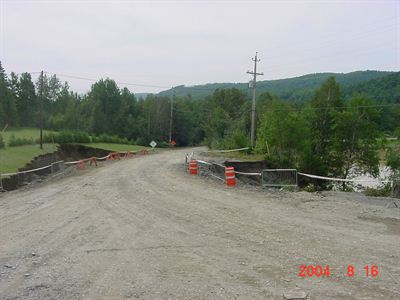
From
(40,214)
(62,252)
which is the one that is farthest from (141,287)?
(40,214)

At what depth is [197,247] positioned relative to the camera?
8.56 meters

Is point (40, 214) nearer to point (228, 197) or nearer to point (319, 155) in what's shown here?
point (228, 197)

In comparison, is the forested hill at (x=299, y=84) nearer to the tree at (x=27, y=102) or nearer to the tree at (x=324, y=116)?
the tree at (x=27, y=102)

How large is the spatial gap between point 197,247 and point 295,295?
3.03 meters

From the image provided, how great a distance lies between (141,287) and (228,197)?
9115mm

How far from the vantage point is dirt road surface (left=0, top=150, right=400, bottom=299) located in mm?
6305

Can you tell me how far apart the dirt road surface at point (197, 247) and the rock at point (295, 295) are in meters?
0.04

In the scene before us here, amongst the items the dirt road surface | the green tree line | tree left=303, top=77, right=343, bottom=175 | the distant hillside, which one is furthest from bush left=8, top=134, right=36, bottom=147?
the distant hillside

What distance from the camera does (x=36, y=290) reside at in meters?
6.43

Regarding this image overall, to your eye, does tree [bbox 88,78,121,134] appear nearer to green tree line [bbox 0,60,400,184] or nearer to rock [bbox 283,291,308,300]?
green tree line [bbox 0,60,400,184]

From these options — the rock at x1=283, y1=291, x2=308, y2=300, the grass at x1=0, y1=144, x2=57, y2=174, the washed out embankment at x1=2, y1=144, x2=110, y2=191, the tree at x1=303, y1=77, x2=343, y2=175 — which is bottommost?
the washed out embankment at x1=2, y1=144, x2=110, y2=191

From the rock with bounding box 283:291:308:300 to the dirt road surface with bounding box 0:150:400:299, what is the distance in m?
0.04

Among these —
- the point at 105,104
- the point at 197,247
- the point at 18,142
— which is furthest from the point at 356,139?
the point at 105,104

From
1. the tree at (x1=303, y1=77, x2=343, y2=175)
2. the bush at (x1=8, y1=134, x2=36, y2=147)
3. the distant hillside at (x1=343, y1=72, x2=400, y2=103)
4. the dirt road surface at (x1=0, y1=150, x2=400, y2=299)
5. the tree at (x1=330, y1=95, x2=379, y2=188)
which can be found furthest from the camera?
the distant hillside at (x1=343, y1=72, x2=400, y2=103)
